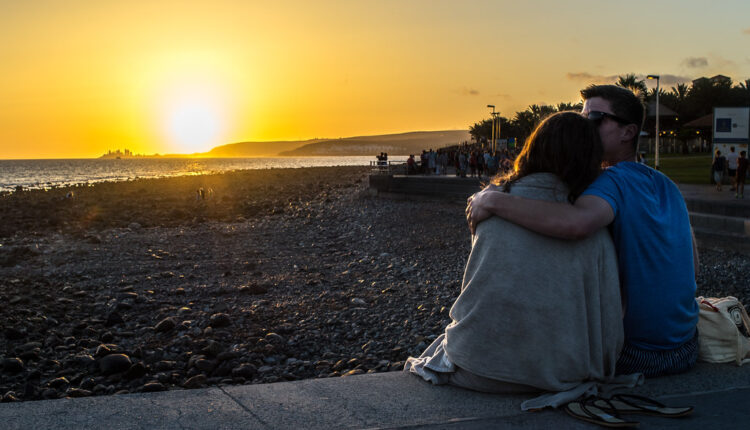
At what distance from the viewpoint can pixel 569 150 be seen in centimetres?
285

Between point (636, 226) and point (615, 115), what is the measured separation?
1.78ft

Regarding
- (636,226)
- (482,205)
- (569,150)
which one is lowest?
(636,226)

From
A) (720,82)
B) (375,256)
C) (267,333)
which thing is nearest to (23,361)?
(267,333)

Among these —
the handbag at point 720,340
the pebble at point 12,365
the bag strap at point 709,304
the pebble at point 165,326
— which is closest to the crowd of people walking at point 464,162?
the pebble at point 165,326

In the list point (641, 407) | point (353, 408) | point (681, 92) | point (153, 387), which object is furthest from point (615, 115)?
point (681, 92)

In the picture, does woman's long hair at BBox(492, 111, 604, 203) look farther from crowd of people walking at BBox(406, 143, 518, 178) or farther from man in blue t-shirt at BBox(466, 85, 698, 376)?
crowd of people walking at BBox(406, 143, 518, 178)

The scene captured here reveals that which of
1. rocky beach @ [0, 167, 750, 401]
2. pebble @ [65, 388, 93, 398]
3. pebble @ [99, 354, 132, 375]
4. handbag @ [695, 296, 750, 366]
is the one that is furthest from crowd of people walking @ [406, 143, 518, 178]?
handbag @ [695, 296, 750, 366]

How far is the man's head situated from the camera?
309cm

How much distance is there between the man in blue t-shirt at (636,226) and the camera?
9.28 feet

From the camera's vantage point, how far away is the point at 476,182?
76.4 feet

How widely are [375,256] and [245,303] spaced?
4.33m

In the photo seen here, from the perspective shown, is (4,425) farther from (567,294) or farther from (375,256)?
(375,256)

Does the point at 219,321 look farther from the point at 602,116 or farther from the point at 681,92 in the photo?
the point at 681,92

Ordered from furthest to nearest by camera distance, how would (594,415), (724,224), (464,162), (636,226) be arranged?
(464,162) → (724,224) → (636,226) → (594,415)
